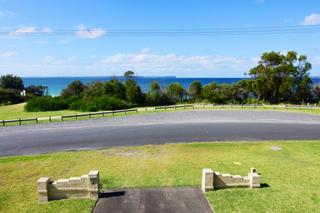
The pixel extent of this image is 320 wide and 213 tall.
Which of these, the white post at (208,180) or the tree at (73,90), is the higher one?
the tree at (73,90)

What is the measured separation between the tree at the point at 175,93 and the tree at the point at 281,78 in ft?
57.0

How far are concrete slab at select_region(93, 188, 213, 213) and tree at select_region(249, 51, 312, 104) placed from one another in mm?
40861

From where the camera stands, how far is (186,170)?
35.4 feet

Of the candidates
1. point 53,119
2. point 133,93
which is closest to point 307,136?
point 53,119

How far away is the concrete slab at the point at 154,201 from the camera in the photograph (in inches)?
283

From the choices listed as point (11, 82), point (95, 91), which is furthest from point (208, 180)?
point (11, 82)

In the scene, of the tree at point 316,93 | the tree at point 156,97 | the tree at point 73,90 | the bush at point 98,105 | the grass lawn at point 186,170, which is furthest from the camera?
the tree at point 73,90

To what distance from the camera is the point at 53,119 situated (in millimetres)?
27781

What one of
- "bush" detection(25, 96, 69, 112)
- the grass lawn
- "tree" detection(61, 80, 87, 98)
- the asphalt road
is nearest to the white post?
the grass lawn

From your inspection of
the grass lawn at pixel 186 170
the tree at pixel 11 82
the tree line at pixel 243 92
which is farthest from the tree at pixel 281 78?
the tree at pixel 11 82

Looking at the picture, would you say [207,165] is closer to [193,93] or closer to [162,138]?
[162,138]

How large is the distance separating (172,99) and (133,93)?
10.6 meters

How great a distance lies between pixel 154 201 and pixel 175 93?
5095 centimetres

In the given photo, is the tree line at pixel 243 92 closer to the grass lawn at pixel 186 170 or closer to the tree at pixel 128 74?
the tree at pixel 128 74
